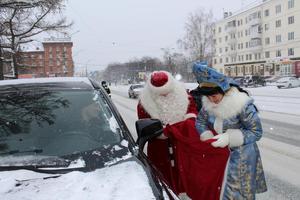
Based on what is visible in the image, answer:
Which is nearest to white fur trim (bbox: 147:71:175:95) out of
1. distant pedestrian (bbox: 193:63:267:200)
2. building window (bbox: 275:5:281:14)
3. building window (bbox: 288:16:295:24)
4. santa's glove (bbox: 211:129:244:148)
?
distant pedestrian (bbox: 193:63:267:200)

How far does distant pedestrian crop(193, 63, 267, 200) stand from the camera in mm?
2990

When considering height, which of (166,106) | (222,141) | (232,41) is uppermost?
(232,41)

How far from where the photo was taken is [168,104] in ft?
12.6

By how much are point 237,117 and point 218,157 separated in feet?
1.31

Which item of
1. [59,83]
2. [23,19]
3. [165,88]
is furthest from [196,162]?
[23,19]

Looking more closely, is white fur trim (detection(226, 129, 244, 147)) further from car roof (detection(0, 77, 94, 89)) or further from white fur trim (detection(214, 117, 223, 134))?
car roof (detection(0, 77, 94, 89))

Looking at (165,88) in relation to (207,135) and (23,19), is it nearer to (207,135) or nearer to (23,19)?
(207,135)

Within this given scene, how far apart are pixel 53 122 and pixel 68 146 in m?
0.31

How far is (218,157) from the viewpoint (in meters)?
3.25

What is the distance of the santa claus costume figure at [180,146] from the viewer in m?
3.29

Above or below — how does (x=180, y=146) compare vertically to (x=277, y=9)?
below

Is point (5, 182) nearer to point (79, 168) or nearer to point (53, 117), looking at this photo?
point (79, 168)

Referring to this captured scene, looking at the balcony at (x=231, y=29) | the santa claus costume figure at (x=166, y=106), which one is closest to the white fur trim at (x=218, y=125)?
the santa claus costume figure at (x=166, y=106)

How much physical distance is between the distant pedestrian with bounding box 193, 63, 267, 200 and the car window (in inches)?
29.8
